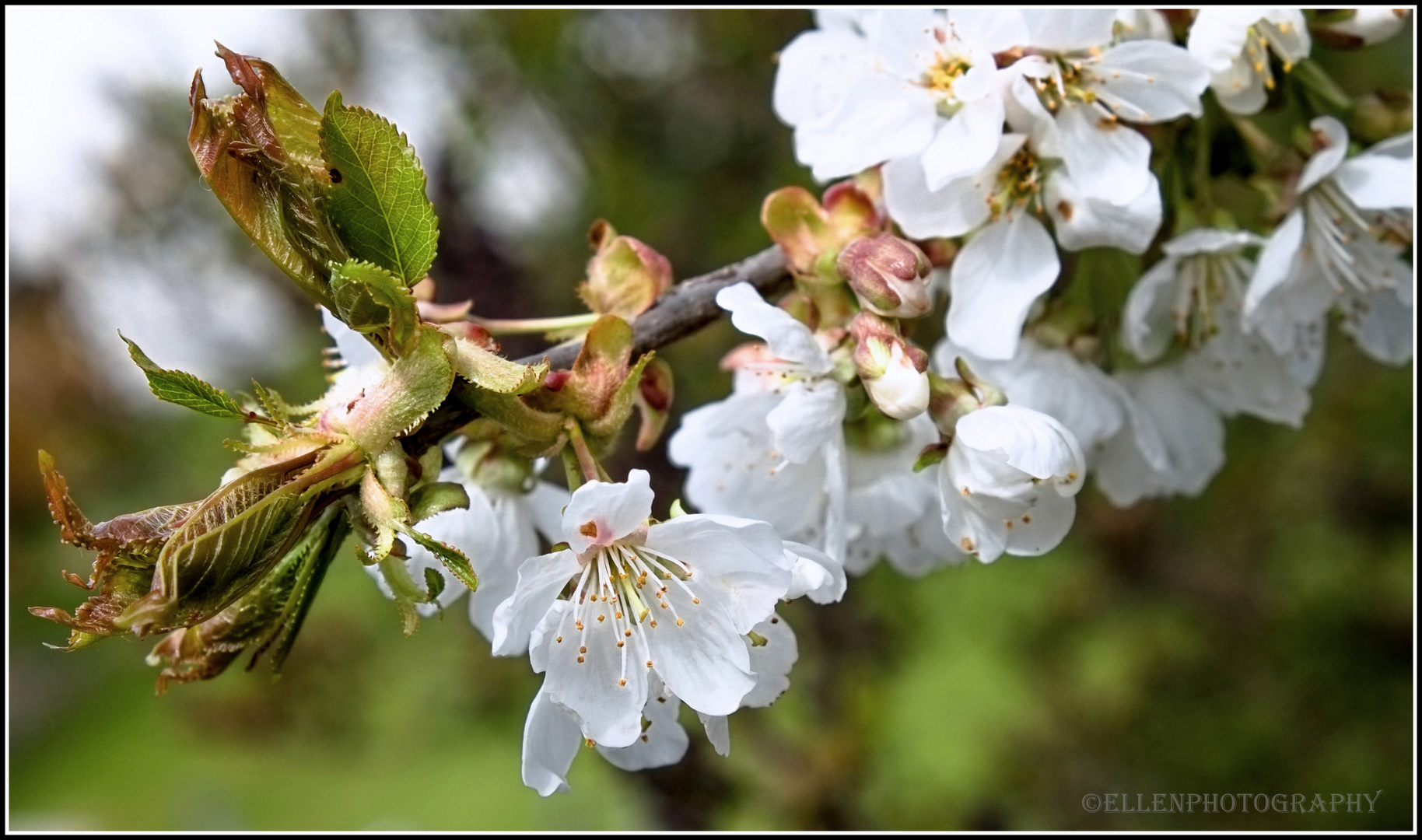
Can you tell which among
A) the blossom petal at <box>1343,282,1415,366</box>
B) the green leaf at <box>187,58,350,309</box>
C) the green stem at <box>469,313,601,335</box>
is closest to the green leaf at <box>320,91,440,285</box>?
the green leaf at <box>187,58,350,309</box>

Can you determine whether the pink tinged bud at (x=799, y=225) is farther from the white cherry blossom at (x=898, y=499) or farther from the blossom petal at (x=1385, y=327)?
the blossom petal at (x=1385, y=327)

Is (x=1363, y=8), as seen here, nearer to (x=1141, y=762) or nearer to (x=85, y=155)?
(x=1141, y=762)

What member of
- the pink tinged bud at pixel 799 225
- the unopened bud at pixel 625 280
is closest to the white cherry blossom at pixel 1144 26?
the pink tinged bud at pixel 799 225

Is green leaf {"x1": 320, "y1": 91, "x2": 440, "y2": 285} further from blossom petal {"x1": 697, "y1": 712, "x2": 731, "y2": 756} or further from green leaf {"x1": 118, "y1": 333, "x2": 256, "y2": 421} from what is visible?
blossom petal {"x1": 697, "y1": 712, "x2": 731, "y2": 756}

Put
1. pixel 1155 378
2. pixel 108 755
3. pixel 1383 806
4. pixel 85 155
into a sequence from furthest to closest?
1. pixel 108 755
2. pixel 85 155
3. pixel 1383 806
4. pixel 1155 378

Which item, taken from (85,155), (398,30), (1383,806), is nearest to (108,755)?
(85,155)

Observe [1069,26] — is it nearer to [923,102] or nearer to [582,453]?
[923,102]

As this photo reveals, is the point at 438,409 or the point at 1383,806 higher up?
the point at 438,409
